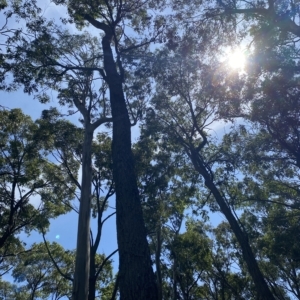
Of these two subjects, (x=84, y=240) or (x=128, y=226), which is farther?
(x=84, y=240)

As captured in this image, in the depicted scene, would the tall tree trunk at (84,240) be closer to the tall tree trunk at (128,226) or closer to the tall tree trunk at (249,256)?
the tall tree trunk at (128,226)

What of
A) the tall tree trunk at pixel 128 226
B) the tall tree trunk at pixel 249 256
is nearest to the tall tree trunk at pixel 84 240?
the tall tree trunk at pixel 128 226

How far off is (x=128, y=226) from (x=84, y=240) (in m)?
4.17

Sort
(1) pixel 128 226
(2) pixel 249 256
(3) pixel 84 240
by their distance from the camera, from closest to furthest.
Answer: (1) pixel 128 226
(3) pixel 84 240
(2) pixel 249 256

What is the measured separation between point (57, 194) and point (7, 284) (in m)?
19.9

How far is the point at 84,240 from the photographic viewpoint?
876 cm

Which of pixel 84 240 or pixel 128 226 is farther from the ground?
pixel 84 240

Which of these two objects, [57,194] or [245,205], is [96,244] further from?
[245,205]

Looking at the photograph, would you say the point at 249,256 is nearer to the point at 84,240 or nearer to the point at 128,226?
the point at 84,240

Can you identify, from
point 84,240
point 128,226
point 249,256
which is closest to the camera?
point 128,226

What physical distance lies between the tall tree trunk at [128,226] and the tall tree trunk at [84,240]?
3543 mm

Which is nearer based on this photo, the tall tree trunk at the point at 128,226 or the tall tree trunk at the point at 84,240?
the tall tree trunk at the point at 128,226

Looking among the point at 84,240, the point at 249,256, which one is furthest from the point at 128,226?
the point at 249,256

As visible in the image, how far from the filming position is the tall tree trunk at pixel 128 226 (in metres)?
4.30
